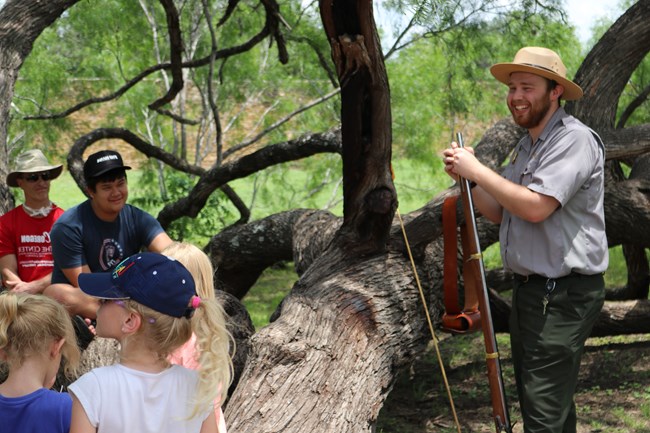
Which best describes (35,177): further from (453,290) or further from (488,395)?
(488,395)

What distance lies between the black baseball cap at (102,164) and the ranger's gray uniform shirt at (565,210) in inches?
75.0

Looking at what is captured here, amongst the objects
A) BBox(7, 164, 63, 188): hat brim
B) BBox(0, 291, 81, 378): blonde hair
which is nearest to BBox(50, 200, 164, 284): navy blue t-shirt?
BBox(7, 164, 63, 188): hat brim

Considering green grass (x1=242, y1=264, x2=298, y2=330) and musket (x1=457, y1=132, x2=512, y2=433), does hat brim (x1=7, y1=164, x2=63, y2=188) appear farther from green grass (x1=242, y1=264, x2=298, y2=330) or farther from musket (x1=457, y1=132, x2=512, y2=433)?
green grass (x1=242, y1=264, x2=298, y2=330)

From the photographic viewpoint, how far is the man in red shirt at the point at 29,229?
15.6ft

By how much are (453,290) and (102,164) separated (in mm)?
1746

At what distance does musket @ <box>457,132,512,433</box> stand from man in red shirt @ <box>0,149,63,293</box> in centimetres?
227

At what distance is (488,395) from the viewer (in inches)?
221

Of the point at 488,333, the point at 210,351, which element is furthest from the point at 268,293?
the point at 210,351

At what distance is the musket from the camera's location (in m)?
3.60

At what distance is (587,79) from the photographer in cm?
543

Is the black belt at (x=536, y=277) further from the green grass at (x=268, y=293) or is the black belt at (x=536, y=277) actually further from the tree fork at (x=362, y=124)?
the green grass at (x=268, y=293)

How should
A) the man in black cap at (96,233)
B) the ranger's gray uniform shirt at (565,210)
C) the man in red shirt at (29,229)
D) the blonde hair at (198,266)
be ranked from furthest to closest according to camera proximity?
1. the man in red shirt at (29,229)
2. the man in black cap at (96,233)
3. the ranger's gray uniform shirt at (565,210)
4. the blonde hair at (198,266)

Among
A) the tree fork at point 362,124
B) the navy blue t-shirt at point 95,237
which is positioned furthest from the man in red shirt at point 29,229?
the tree fork at point 362,124

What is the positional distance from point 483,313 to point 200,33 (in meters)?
10.1
